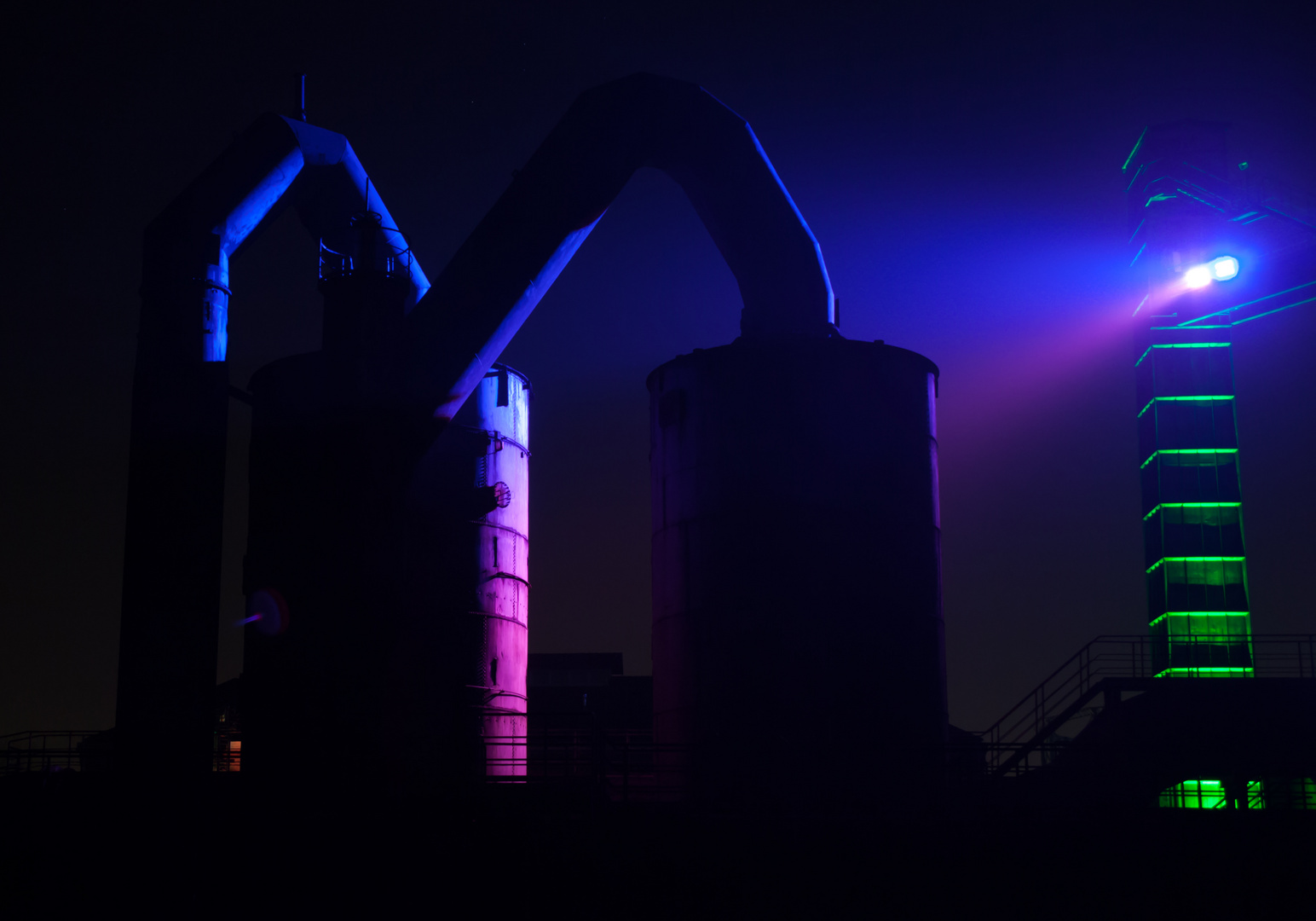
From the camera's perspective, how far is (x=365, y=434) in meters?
17.8

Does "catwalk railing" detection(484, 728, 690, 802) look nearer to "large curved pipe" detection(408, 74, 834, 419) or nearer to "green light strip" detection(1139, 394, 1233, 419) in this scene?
"large curved pipe" detection(408, 74, 834, 419)

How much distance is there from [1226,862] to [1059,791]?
246 cm

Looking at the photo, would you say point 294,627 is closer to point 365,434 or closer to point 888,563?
point 365,434

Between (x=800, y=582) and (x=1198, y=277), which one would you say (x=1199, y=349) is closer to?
(x=1198, y=277)

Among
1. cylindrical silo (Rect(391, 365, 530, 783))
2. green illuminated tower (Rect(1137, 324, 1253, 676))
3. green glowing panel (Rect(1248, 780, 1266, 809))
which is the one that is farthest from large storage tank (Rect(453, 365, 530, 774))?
green illuminated tower (Rect(1137, 324, 1253, 676))

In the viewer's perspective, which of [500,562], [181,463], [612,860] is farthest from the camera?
[500,562]

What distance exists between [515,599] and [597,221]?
6684 mm

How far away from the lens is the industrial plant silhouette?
16.6 metres

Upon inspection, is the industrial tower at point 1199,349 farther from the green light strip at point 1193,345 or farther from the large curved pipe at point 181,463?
the large curved pipe at point 181,463

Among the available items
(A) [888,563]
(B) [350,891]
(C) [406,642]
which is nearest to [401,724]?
(C) [406,642]

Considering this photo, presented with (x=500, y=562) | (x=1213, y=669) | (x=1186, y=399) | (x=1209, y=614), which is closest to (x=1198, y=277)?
(x=1186, y=399)

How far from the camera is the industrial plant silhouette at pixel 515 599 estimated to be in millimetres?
16562

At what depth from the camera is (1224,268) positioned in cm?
3319

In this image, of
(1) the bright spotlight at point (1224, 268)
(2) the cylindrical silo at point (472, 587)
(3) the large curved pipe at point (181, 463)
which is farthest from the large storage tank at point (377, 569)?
(1) the bright spotlight at point (1224, 268)
